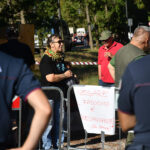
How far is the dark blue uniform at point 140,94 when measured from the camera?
2.32m

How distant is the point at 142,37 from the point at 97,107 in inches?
43.3

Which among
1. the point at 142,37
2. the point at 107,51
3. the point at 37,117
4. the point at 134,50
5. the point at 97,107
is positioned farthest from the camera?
the point at 107,51

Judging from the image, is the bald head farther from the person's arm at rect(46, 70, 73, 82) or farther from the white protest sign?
the person's arm at rect(46, 70, 73, 82)

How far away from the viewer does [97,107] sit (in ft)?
17.3

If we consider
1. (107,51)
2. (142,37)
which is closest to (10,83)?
(142,37)

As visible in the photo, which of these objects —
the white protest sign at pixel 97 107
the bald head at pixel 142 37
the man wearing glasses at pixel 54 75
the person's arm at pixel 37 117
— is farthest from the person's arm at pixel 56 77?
the person's arm at pixel 37 117

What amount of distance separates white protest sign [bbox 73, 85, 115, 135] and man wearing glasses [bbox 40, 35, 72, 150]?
0.59m

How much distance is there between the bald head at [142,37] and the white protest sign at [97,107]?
649mm

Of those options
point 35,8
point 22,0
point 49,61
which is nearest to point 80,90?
point 49,61

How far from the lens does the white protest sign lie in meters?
5.21

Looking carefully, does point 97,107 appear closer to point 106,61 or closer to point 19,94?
point 106,61

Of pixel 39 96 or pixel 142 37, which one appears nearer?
pixel 39 96

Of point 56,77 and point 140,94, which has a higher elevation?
point 140,94

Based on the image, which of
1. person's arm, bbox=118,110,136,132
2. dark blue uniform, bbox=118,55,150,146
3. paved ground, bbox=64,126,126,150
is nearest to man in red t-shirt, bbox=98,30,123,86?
paved ground, bbox=64,126,126,150
